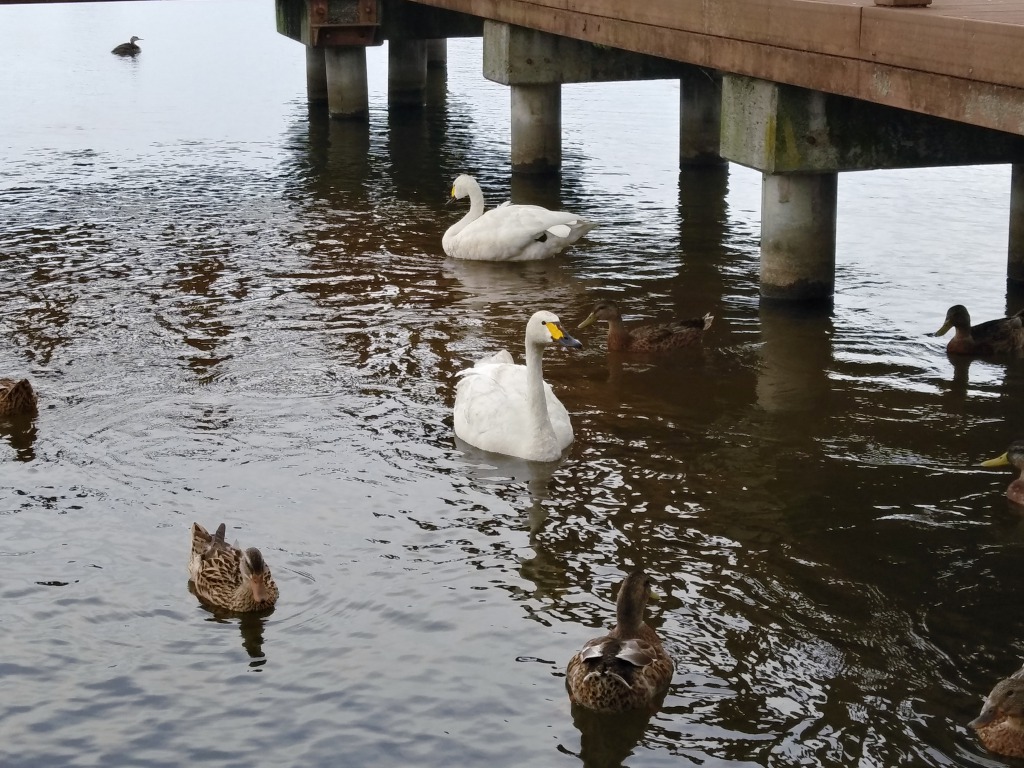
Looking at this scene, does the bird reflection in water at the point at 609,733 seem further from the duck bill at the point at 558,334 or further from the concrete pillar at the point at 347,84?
the concrete pillar at the point at 347,84

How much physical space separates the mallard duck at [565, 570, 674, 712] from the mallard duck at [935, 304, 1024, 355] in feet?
19.4

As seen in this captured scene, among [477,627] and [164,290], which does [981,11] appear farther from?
[164,290]

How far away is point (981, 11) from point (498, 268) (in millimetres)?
6413

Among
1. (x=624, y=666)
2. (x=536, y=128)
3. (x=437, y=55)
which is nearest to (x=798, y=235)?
(x=624, y=666)

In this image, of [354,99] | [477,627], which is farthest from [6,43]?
[477,627]

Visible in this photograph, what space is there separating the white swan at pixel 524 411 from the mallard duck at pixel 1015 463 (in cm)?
287

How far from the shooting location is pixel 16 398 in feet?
36.0

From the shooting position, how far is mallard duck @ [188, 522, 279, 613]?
7961mm

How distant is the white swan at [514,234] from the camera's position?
637 inches

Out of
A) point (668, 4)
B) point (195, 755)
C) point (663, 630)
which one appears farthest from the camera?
point (668, 4)

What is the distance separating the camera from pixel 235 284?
1521cm

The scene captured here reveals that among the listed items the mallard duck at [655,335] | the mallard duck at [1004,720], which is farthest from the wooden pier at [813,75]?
the mallard duck at [1004,720]

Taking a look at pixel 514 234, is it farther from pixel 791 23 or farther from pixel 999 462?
pixel 999 462

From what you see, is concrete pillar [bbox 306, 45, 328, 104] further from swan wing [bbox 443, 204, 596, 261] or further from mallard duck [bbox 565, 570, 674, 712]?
mallard duck [bbox 565, 570, 674, 712]
